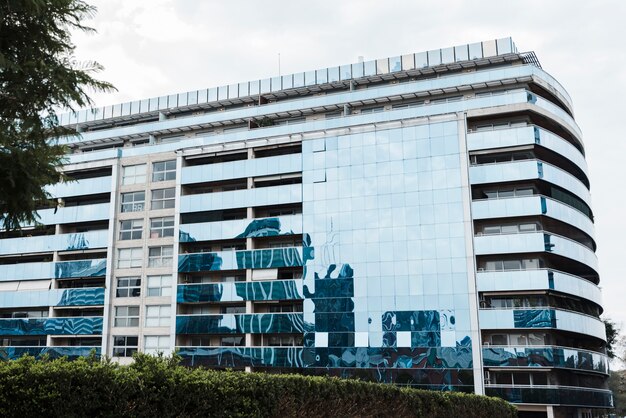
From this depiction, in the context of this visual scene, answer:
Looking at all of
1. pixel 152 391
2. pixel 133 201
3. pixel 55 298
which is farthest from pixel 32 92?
pixel 55 298

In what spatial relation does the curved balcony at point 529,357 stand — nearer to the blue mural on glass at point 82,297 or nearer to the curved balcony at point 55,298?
the blue mural on glass at point 82,297

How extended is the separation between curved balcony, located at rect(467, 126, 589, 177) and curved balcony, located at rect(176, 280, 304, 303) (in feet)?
56.7

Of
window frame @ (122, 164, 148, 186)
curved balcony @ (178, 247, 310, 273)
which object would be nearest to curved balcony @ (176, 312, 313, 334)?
curved balcony @ (178, 247, 310, 273)

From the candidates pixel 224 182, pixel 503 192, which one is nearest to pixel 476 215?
pixel 503 192

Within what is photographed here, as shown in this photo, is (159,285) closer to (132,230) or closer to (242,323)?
(132,230)

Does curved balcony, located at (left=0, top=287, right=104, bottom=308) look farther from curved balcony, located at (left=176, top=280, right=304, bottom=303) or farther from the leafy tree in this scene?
the leafy tree

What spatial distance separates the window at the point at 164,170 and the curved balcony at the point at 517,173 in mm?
26819

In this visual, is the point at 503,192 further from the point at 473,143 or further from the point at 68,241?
the point at 68,241

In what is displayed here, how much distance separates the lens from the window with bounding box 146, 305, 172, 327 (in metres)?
→ 59.3

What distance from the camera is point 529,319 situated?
4775 centimetres

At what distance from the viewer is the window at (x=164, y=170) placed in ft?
206

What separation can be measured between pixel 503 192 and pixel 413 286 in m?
9.83

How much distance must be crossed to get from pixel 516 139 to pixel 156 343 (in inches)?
1318

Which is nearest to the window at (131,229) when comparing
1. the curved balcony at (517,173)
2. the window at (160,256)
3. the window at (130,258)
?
the window at (130,258)
